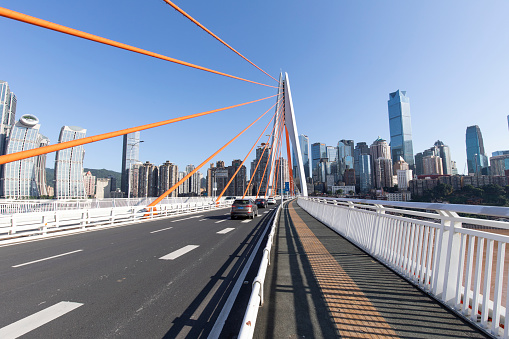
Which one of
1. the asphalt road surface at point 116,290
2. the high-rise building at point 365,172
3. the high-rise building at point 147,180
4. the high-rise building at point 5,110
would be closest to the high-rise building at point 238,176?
the high-rise building at point 147,180

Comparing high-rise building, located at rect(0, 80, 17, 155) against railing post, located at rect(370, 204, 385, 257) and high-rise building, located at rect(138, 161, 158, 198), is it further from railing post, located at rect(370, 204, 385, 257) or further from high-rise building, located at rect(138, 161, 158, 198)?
railing post, located at rect(370, 204, 385, 257)

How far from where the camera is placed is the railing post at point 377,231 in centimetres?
627

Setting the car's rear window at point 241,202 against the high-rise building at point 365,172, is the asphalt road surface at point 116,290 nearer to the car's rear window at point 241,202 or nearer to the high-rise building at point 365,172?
the car's rear window at point 241,202

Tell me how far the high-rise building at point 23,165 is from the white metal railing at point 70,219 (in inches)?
3013

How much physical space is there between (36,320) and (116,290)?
1.27 m

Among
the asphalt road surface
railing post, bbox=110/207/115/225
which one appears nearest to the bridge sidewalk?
the asphalt road surface

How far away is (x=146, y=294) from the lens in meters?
4.51

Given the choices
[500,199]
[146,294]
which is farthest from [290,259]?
[500,199]

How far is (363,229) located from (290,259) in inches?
104

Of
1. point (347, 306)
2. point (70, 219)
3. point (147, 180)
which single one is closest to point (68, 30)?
point (347, 306)

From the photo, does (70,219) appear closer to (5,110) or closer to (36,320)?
(36,320)

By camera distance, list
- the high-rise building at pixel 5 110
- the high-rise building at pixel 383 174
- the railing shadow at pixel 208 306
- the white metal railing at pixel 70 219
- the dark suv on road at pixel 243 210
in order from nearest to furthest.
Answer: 1. the railing shadow at pixel 208 306
2. the white metal railing at pixel 70 219
3. the dark suv on road at pixel 243 210
4. the high-rise building at pixel 5 110
5. the high-rise building at pixel 383 174

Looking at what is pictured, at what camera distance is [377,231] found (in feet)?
20.9

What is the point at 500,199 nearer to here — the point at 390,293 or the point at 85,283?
the point at 390,293
